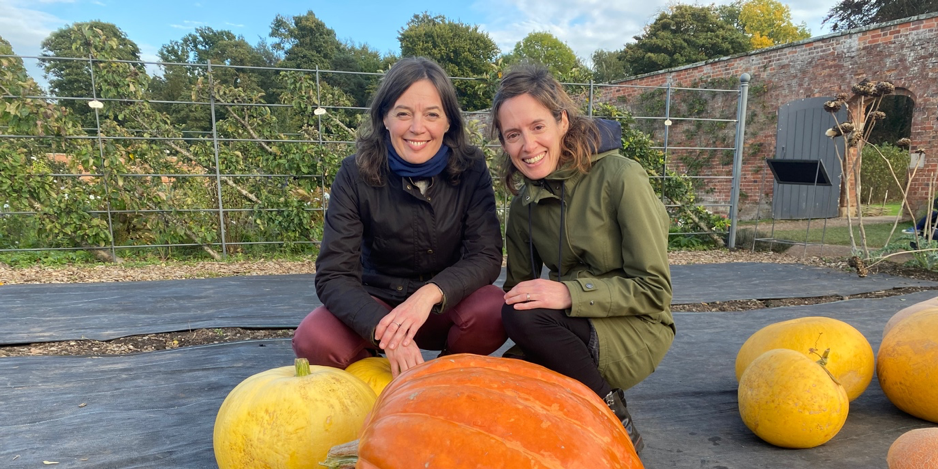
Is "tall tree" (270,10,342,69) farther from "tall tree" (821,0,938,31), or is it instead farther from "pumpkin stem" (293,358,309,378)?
"pumpkin stem" (293,358,309,378)

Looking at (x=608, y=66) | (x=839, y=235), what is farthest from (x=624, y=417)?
(x=608, y=66)

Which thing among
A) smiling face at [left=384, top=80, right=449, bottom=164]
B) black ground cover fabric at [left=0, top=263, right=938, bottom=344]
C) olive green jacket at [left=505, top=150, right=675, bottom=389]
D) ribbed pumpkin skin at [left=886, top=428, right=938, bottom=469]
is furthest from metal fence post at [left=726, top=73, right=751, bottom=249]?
ribbed pumpkin skin at [left=886, top=428, right=938, bottom=469]

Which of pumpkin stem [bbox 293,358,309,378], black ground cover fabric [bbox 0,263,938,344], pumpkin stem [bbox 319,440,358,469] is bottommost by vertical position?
black ground cover fabric [bbox 0,263,938,344]

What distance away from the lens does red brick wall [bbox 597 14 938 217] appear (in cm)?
867

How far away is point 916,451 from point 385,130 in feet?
6.27

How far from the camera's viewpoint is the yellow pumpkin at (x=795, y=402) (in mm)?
1604

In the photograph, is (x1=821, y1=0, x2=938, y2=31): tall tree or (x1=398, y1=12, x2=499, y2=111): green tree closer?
(x1=821, y1=0, x2=938, y2=31): tall tree

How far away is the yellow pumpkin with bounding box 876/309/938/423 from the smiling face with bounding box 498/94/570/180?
146 centimetres

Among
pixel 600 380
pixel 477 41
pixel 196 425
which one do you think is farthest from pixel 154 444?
pixel 477 41

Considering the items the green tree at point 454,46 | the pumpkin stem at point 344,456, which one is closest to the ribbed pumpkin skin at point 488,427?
the pumpkin stem at point 344,456

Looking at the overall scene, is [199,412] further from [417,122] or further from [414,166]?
[417,122]

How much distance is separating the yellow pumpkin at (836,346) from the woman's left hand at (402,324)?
1.43 meters

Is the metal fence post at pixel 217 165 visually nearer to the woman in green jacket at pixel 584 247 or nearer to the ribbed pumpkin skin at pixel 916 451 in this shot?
the woman in green jacket at pixel 584 247

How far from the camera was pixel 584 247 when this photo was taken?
1.83 m
